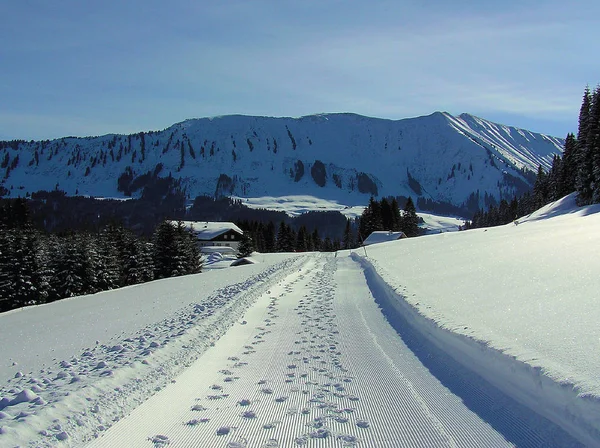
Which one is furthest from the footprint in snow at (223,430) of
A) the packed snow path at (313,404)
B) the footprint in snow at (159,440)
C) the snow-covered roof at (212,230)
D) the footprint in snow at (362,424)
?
the snow-covered roof at (212,230)

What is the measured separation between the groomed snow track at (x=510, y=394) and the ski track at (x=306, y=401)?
226 mm

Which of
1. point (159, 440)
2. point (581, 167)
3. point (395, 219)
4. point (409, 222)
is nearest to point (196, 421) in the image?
point (159, 440)

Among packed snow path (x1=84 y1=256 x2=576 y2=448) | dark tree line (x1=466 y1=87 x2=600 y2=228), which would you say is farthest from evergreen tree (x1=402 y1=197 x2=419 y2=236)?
packed snow path (x1=84 y1=256 x2=576 y2=448)

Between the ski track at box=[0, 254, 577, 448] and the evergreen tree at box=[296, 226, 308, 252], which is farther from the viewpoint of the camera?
the evergreen tree at box=[296, 226, 308, 252]

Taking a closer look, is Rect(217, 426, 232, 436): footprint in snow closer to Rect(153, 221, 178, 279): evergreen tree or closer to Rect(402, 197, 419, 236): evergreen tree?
Rect(153, 221, 178, 279): evergreen tree

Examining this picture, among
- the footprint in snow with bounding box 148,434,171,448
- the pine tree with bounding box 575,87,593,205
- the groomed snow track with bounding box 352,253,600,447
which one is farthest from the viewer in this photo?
the pine tree with bounding box 575,87,593,205

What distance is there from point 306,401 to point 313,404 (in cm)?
17

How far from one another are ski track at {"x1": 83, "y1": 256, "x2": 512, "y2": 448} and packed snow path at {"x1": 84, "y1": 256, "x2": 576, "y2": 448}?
Answer: 0.01m

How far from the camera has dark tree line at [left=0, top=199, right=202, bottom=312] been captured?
3972 cm

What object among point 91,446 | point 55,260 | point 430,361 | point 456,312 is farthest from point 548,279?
point 55,260

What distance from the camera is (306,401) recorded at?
6.55 meters

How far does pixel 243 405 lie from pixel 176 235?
48842mm

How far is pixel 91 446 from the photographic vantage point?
5.20 m

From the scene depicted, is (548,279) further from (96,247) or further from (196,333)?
(96,247)
